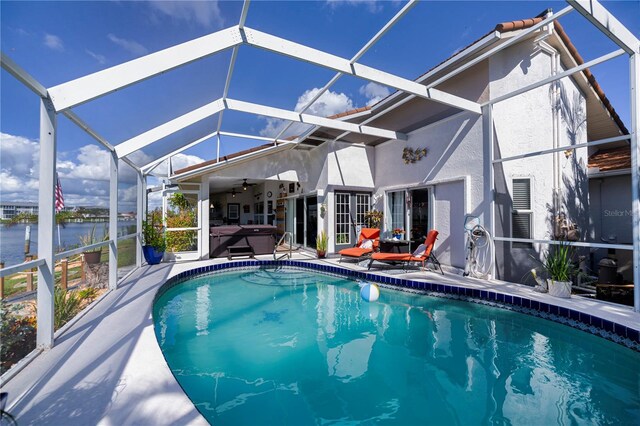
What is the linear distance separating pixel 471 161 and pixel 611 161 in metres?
4.96

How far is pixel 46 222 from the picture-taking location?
321 centimetres

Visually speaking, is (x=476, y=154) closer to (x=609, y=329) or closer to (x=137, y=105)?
(x=609, y=329)

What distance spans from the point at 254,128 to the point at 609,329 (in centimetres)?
878

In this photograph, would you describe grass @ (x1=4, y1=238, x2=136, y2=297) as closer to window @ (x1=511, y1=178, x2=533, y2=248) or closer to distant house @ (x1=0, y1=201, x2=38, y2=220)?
distant house @ (x1=0, y1=201, x2=38, y2=220)

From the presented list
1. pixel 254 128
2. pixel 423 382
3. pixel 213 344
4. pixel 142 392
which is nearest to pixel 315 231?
pixel 254 128

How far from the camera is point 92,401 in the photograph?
2.20 m

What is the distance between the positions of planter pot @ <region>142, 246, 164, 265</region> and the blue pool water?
359 cm

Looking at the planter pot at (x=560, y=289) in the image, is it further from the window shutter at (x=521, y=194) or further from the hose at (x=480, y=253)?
the window shutter at (x=521, y=194)

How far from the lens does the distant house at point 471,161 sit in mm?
6602

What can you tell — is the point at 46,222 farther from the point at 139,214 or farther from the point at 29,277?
the point at 139,214

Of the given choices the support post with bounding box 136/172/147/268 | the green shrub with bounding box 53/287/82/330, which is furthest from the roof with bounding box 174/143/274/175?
the green shrub with bounding box 53/287/82/330

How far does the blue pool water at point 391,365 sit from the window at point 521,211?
241 centimetres

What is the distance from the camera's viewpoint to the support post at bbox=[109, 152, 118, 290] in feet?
19.0

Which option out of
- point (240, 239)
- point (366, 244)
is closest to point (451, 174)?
point (366, 244)
